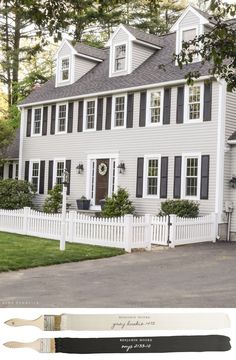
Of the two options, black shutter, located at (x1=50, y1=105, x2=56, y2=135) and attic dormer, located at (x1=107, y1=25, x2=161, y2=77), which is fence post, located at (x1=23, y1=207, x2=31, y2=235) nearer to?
black shutter, located at (x1=50, y1=105, x2=56, y2=135)

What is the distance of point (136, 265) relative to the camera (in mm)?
9312

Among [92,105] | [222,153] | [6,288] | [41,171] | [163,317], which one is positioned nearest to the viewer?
[163,317]

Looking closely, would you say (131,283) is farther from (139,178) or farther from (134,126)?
(134,126)

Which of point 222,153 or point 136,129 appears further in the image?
point 136,129

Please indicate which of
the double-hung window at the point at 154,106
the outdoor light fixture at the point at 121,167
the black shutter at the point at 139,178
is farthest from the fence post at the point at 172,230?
the outdoor light fixture at the point at 121,167

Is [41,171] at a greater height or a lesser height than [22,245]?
greater

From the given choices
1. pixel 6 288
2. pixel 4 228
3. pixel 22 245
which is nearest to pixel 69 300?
pixel 6 288

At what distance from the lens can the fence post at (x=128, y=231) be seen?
1143 centimetres

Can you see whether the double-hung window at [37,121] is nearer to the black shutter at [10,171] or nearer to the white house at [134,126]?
the white house at [134,126]

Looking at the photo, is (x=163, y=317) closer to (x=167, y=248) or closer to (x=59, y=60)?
(x=167, y=248)

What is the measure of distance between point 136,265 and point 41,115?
13.1 metres

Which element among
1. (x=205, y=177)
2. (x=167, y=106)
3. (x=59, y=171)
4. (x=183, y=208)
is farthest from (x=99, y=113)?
(x=183, y=208)

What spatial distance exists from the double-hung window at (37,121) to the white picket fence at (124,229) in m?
7.18

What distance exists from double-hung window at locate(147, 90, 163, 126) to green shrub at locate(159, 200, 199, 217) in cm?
321
